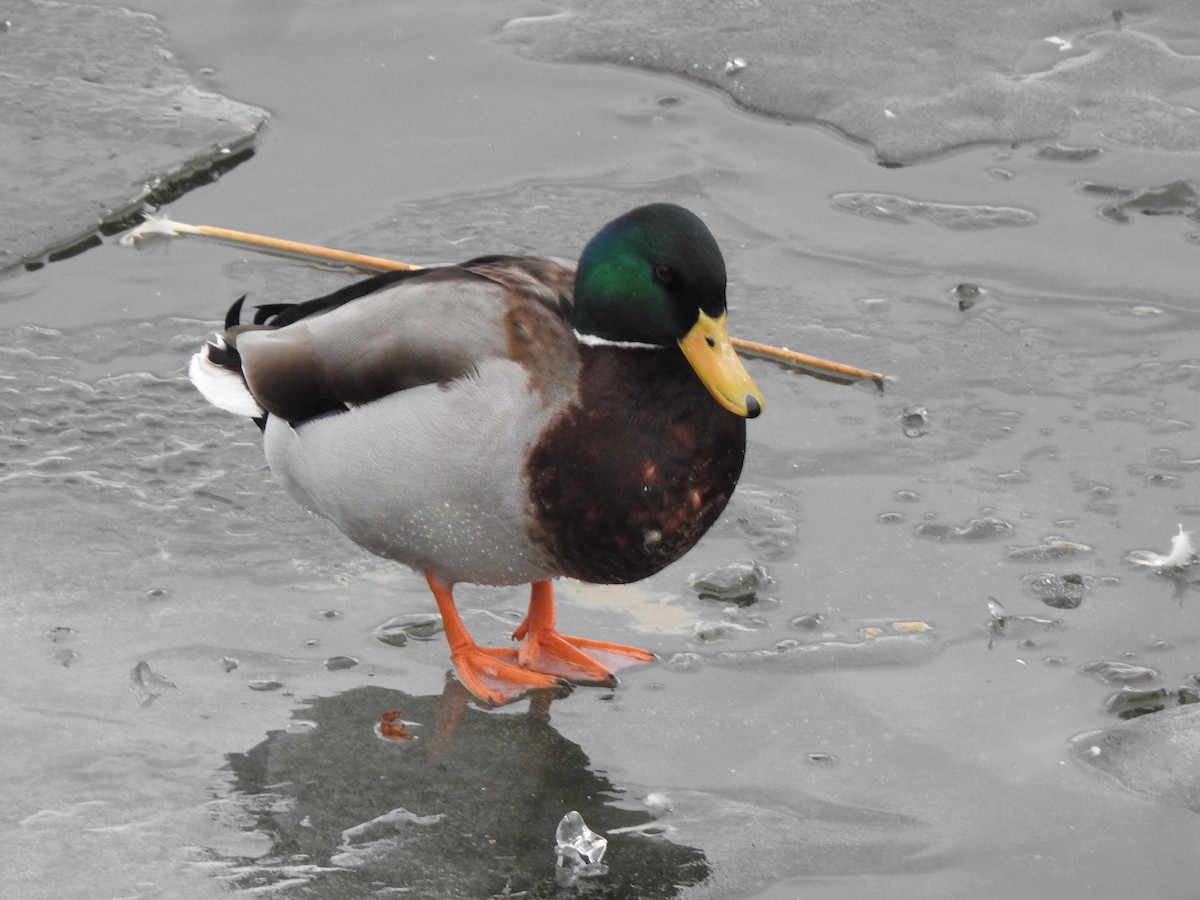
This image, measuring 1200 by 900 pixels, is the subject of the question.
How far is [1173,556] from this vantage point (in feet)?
13.3

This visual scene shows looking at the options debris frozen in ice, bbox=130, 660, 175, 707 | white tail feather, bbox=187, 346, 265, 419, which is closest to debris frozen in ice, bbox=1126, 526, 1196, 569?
white tail feather, bbox=187, 346, 265, 419

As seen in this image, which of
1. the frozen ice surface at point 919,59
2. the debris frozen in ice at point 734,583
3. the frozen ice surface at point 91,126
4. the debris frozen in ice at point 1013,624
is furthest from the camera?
the frozen ice surface at point 919,59

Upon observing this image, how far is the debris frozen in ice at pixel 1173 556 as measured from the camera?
4.04 metres

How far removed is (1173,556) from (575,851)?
180 cm

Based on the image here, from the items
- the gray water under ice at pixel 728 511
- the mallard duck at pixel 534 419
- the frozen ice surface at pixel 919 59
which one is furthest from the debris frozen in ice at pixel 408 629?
the frozen ice surface at pixel 919 59

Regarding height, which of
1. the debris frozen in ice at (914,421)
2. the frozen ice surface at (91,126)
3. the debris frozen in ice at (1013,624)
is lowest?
the debris frozen in ice at (1013,624)

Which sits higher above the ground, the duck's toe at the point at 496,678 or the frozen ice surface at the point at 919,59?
→ the frozen ice surface at the point at 919,59

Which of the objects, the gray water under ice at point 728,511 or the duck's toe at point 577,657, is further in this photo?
the duck's toe at point 577,657

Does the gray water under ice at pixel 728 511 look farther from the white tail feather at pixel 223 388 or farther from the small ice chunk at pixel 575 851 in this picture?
the white tail feather at pixel 223 388

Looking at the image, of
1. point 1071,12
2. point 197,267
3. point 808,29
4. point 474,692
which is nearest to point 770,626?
point 474,692

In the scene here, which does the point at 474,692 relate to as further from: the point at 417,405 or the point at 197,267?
the point at 197,267

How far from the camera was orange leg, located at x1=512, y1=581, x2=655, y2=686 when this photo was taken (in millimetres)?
3824

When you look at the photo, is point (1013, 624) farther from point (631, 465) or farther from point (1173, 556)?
point (631, 465)

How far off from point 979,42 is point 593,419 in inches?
157
